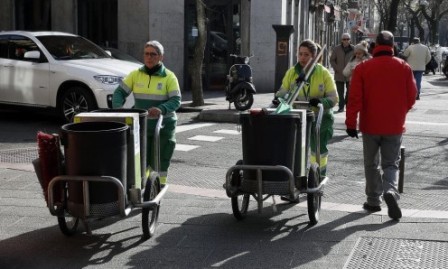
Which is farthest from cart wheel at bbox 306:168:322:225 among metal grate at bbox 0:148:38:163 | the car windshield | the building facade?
the building facade

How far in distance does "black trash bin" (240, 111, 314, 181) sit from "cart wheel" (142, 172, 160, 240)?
81 centimetres

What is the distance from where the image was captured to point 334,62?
52.7 feet

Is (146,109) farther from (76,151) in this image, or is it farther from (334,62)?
(334,62)

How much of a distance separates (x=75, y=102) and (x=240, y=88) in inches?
155

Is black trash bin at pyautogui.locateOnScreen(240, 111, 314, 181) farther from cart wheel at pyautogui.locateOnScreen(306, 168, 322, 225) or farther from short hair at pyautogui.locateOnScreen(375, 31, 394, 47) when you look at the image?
short hair at pyautogui.locateOnScreen(375, 31, 394, 47)

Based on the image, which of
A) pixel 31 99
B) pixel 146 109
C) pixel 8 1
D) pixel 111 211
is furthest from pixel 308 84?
pixel 8 1

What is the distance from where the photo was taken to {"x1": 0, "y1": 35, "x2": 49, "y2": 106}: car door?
13.0 metres

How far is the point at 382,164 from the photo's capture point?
6.88 meters

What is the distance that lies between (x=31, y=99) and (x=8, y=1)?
960 centimetres

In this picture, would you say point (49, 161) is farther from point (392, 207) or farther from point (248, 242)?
point (392, 207)

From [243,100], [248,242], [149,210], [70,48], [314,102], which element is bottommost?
[248,242]

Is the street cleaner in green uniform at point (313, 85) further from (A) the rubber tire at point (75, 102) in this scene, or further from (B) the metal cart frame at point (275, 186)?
(A) the rubber tire at point (75, 102)

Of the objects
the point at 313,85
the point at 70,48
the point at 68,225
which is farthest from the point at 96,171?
the point at 70,48

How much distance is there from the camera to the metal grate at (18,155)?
9633 millimetres
